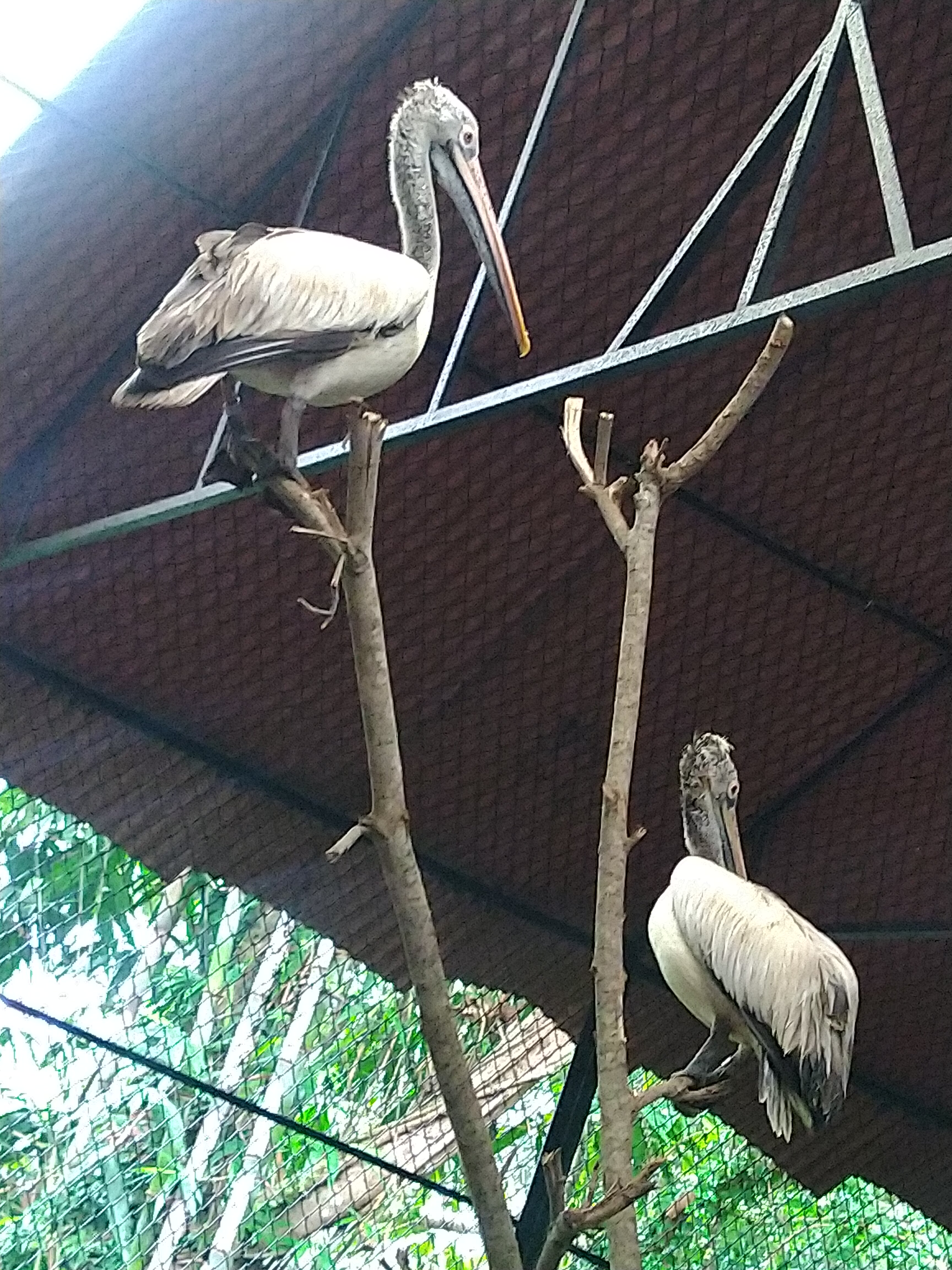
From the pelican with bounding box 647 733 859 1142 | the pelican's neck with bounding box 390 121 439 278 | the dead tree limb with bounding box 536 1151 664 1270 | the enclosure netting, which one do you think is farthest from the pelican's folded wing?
the enclosure netting

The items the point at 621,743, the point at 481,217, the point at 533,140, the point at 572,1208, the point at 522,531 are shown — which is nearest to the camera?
the point at 572,1208

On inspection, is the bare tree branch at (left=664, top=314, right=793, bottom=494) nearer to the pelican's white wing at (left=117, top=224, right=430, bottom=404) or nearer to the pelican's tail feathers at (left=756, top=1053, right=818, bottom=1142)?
the pelican's white wing at (left=117, top=224, right=430, bottom=404)

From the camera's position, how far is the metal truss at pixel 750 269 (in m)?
2.60

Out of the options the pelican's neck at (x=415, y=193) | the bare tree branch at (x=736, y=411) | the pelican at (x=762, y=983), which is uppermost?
the pelican's neck at (x=415, y=193)

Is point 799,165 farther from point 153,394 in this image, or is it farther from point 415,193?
point 153,394

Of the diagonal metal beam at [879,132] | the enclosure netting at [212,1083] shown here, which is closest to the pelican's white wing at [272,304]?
the diagonal metal beam at [879,132]

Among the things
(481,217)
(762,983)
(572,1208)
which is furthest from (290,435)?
(762,983)

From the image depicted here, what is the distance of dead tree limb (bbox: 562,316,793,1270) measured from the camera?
6.38 ft

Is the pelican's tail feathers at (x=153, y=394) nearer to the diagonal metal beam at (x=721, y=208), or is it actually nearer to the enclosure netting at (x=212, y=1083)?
the diagonal metal beam at (x=721, y=208)

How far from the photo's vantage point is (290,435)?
2389 mm

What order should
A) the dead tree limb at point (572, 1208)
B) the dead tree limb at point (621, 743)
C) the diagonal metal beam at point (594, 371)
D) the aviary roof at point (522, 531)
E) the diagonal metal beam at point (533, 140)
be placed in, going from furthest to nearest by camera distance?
the aviary roof at point (522, 531) < the diagonal metal beam at point (533, 140) < the diagonal metal beam at point (594, 371) < the dead tree limb at point (621, 743) < the dead tree limb at point (572, 1208)

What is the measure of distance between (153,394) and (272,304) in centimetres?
25

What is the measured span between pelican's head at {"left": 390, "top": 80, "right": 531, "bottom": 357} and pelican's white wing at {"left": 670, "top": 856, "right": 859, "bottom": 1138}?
1383mm

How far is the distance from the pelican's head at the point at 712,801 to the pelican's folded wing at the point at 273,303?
65.0 inches
